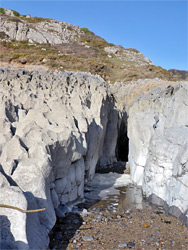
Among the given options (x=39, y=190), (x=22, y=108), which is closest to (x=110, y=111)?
(x=22, y=108)

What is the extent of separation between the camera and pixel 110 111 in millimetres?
19969

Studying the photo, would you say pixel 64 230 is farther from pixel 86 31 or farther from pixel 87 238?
pixel 86 31

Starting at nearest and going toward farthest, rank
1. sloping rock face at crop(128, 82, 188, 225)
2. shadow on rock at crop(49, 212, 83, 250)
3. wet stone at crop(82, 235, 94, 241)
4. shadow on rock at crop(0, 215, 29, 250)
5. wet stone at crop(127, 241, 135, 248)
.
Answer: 1. shadow on rock at crop(0, 215, 29, 250)
2. shadow on rock at crop(49, 212, 83, 250)
3. wet stone at crop(127, 241, 135, 248)
4. wet stone at crop(82, 235, 94, 241)
5. sloping rock face at crop(128, 82, 188, 225)

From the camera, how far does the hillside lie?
121ft

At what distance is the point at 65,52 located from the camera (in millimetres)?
45156

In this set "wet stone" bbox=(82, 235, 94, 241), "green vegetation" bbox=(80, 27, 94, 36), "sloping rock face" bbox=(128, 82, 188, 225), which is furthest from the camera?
"green vegetation" bbox=(80, 27, 94, 36)

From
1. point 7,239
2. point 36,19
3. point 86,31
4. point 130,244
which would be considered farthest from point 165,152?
point 86,31

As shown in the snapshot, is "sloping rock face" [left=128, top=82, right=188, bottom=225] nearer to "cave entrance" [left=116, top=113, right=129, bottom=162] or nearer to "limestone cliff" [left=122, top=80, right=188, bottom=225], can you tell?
"limestone cliff" [left=122, top=80, right=188, bottom=225]

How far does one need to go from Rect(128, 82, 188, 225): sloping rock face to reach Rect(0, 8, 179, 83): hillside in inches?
882

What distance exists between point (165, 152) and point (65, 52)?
38772 millimetres

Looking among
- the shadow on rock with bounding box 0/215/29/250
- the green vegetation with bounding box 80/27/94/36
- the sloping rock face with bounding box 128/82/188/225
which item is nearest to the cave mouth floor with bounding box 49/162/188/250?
the sloping rock face with bounding box 128/82/188/225

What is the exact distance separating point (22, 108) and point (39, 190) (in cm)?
644

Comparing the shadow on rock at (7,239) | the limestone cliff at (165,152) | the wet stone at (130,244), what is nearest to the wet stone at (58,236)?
the wet stone at (130,244)

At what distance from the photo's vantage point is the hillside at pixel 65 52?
36906mm
